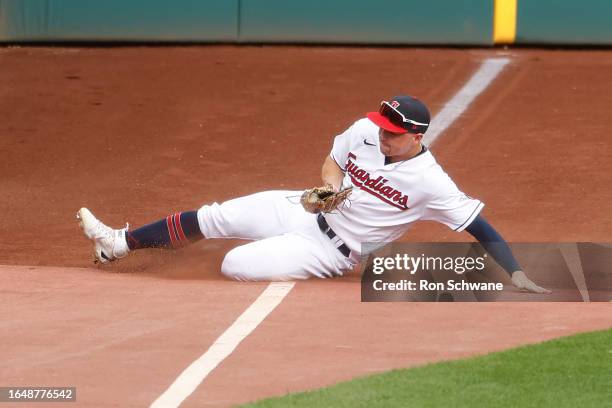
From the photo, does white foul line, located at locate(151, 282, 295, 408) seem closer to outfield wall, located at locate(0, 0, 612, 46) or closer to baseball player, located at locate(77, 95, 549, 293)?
baseball player, located at locate(77, 95, 549, 293)

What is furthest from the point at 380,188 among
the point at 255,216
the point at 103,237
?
the point at 103,237

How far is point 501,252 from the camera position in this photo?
689cm

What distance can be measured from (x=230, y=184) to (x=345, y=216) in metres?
2.43

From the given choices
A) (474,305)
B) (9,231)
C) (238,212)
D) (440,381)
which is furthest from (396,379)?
(9,231)

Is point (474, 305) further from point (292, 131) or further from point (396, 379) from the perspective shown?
point (292, 131)

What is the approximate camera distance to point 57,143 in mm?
10469

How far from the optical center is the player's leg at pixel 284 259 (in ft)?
23.4

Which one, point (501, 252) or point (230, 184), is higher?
point (501, 252)

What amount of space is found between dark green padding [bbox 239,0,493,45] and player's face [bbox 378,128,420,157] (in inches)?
230

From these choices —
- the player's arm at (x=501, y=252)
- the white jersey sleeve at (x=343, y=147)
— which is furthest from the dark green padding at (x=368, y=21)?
the player's arm at (x=501, y=252)

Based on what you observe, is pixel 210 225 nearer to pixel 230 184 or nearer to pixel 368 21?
pixel 230 184

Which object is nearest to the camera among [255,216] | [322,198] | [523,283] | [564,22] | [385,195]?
[523,283]

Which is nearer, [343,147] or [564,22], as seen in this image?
[343,147]

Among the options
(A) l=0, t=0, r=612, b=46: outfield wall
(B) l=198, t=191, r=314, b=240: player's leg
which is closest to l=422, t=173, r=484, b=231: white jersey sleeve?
(B) l=198, t=191, r=314, b=240: player's leg
